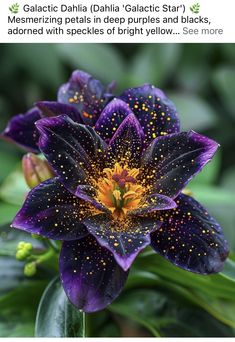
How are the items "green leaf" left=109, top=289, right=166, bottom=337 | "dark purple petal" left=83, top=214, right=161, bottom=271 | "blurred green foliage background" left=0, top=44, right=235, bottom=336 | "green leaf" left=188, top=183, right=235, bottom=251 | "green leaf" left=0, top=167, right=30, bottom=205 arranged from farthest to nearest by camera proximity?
"blurred green foliage background" left=0, top=44, right=235, bottom=336 → "green leaf" left=188, top=183, right=235, bottom=251 → "green leaf" left=0, top=167, right=30, bottom=205 → "green leaf" left=109, top=289, right=166, bottom=337 → "dark purple petal" left=83, top=214, right=161, bottom=271

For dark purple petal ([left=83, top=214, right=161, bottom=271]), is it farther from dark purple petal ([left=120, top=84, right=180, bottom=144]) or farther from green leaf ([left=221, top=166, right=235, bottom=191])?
green leaf ([left=221, top=166, right=235, bottom=191])

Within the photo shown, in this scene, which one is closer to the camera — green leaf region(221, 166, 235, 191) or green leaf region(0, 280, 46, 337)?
green leaf region(0, 280, 46, 337)

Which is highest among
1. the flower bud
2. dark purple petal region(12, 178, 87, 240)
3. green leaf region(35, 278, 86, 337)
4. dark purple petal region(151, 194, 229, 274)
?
the flower bud

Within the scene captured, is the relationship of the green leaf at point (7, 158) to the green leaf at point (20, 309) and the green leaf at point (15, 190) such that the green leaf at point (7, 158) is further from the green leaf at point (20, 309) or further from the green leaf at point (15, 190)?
the green leaf at point (20, 309)

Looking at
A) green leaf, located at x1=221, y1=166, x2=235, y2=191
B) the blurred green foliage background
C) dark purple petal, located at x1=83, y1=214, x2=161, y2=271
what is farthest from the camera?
the blurred green foliage background

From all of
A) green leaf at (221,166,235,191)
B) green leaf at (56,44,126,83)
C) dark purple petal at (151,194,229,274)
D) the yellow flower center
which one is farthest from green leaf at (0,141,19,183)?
dark purple petal at (151,194,229,274)
